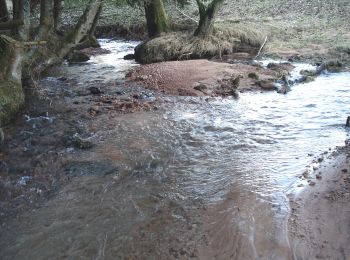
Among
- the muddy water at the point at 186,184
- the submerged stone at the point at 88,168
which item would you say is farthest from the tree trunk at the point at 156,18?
the submerged stone at the point at 88,168

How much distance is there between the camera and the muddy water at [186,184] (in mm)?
4020

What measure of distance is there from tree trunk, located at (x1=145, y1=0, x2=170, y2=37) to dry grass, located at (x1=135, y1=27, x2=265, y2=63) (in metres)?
1.12

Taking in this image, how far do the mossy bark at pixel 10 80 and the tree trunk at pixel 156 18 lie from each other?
662 cm

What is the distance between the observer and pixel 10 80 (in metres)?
→ 7.88

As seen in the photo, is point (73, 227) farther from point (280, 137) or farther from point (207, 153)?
point (280, 137)

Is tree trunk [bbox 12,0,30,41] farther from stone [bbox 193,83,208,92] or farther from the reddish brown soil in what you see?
stone [bbox 193,83,208,92]

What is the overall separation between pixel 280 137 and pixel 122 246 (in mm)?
3435

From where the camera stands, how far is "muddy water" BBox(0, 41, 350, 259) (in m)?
4.02

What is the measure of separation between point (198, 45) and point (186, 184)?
7.87 meters

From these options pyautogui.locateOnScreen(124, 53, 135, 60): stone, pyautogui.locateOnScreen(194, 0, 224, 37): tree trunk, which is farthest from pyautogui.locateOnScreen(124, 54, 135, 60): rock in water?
pyautogui.locateOnScreen(194, 0, 224, 37): tree trunk

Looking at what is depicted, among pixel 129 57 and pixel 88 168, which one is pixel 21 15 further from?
pixel 129 57

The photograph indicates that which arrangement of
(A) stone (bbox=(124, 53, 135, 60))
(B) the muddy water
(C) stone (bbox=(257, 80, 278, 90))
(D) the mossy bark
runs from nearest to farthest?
1. (B) the muddy water
2. (D) the mossy bark
3. (C) stone (bbox=(257, 80, 278, 90))
4. (A) stone (bbox=(124, 53, 135, 60))

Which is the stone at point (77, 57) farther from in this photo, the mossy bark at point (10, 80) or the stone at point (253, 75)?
the stone at point (253, 75)

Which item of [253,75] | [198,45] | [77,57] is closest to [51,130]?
[253,75]
